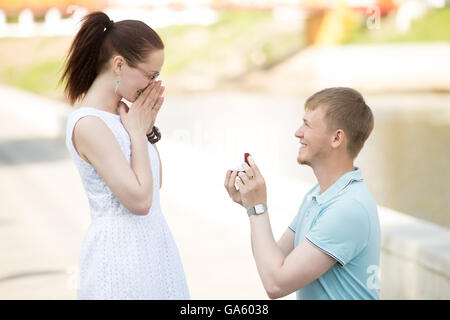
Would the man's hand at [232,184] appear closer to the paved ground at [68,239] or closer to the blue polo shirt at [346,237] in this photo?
the blue polo shirt at [346,237]

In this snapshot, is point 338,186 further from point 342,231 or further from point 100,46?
point 100,46

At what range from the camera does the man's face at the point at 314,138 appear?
7.61 ft

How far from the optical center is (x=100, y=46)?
244 cm

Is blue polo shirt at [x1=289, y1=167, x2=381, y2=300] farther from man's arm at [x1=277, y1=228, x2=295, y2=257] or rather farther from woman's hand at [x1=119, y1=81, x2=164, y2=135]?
woman's hand at [x1=119, y1=81, x2=164, y2=135]

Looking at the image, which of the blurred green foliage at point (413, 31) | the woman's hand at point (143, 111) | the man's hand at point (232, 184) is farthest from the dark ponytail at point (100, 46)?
the blurred green foliage at point (413, 31)

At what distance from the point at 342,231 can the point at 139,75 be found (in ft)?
2.66

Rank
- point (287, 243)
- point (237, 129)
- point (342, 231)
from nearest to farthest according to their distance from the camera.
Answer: point (342, 231) < point (287, 243) < point (237, 129)

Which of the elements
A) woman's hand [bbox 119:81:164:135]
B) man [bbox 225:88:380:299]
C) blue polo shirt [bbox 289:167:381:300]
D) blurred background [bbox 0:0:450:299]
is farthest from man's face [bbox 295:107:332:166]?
blurred background [bbox 0:0:450:299]

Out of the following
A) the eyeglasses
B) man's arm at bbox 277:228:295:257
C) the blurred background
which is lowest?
the blurred background

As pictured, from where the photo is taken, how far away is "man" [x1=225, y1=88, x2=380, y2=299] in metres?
2.21

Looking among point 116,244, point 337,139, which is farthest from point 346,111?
point 116,244

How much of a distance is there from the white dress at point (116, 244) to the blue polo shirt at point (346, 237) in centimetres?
50
